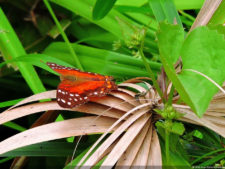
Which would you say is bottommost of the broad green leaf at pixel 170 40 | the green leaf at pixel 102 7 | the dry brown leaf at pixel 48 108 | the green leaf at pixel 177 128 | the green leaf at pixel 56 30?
the green leaf at pixel 177 128

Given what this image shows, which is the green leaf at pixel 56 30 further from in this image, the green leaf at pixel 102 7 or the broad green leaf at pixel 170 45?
the broad green leaf at pixel 170 45

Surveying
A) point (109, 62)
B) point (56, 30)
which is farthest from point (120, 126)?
point (56, 30)

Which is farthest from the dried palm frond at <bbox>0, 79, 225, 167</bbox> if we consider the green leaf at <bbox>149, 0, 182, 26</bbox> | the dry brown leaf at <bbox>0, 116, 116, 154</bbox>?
the green leaf at <bbox>149, 0, 182, 26</bbox>

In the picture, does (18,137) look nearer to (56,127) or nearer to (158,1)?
(56,127)

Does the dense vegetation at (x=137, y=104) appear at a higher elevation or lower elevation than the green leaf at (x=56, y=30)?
lower

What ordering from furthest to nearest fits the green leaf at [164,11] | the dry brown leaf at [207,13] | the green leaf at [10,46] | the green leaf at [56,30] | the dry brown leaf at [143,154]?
the green leaf at [56,30], the green leaf at [10,46], the green leaf at [164,11], the dry brown leaf at [207,13], the dry brown leaf at [143,154]

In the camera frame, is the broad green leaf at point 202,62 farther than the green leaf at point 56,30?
No

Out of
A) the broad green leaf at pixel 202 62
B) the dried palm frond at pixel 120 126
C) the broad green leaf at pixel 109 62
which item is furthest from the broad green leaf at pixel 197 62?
the broad green leaf at pixel 109 62
